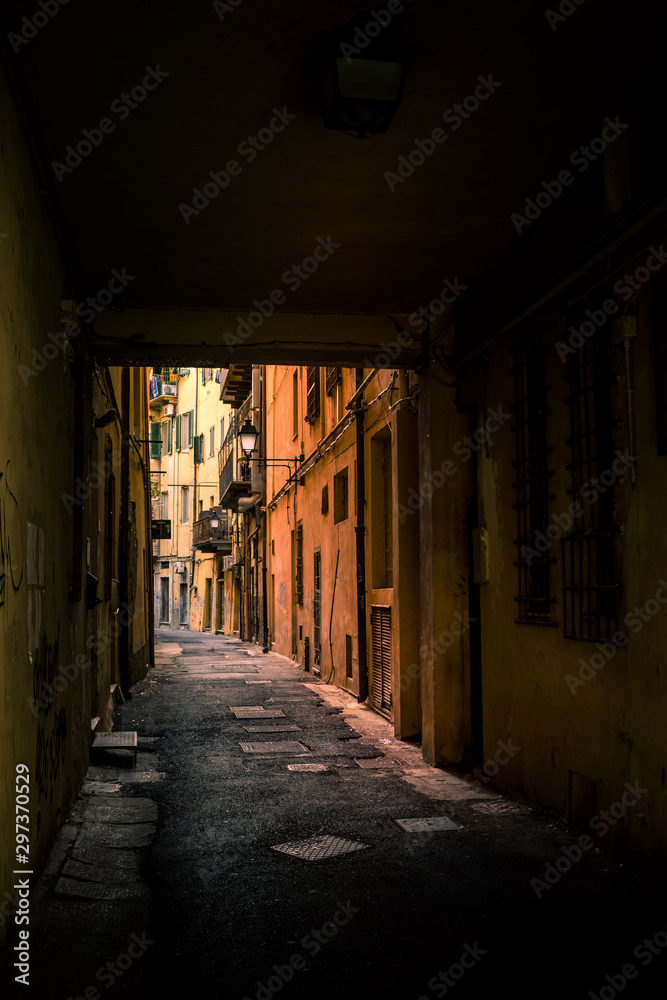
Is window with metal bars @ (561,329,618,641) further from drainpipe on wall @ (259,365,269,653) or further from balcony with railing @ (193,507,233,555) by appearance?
balcony with railing @ (193,507,233,555)

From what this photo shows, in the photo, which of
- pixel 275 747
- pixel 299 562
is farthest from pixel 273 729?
pixel 299 562

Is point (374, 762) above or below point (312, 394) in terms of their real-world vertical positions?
below

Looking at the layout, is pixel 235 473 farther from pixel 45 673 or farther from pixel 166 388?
pixel 45 673

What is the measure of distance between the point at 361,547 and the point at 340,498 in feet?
7.53

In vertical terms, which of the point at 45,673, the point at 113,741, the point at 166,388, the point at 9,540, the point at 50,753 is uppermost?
the point at 166,388

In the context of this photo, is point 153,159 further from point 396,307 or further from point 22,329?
point 396,307

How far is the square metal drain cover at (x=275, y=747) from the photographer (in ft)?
27.8

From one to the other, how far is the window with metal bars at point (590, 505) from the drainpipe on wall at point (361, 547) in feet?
19.2

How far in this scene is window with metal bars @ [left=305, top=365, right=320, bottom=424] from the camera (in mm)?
15195

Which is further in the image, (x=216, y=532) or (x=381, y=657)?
(x=216, y=532)

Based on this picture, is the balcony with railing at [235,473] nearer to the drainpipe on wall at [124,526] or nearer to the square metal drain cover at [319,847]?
the drainpipe on wall at [124,526]

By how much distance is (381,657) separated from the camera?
10.6m

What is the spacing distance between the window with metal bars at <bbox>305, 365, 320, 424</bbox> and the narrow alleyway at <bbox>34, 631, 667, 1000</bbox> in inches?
329

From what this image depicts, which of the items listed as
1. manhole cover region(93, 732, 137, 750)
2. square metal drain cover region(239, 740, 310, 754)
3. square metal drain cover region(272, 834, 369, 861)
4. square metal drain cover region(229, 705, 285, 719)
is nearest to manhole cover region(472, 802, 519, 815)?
square metal drain cover region(272, 834, 369, 861)
